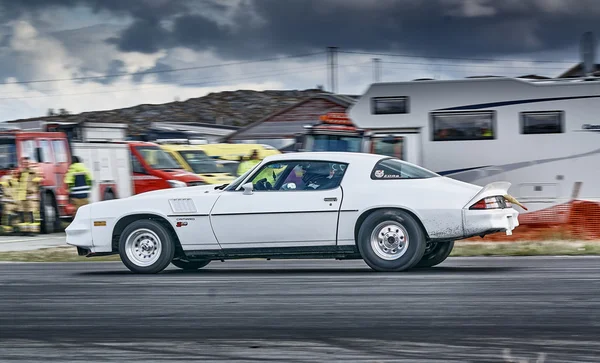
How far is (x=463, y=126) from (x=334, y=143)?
3258 mm

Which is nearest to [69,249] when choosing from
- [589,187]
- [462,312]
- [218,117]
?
[589,187]

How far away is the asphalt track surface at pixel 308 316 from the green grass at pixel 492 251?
2.72 meters

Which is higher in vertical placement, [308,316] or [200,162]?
[200,162]

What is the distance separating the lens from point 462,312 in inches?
316

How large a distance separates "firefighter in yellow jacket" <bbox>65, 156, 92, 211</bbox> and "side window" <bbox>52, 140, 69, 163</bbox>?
0.42m

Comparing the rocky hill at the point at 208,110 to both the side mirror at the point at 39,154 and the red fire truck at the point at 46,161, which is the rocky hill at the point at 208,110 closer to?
the red fire truck at the point at 46,161

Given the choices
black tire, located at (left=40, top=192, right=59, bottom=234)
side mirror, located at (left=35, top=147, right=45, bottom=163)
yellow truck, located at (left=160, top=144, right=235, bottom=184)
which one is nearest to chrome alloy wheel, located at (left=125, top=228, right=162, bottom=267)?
black tire, located at (left=40, top=192, right=59, bottom=234)

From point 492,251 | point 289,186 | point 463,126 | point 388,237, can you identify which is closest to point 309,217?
point 289,186

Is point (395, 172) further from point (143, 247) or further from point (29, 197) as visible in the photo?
point (29, 197)

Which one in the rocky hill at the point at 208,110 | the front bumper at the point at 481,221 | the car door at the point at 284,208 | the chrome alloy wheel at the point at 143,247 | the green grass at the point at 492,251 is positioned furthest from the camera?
the rocky hill at the point at 208,110

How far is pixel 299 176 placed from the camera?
37.9ft

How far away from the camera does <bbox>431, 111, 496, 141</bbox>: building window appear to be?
2055 cm

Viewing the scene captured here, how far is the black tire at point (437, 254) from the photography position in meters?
12.0

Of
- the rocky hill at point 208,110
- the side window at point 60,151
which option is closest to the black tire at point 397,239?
the side window at point 60,151
